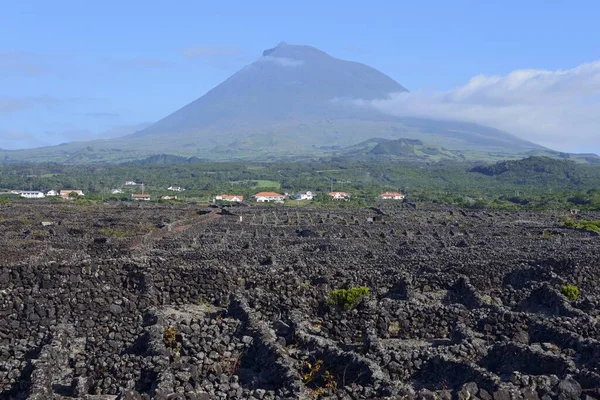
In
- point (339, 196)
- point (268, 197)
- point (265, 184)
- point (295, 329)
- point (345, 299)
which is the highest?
point (295, 329)

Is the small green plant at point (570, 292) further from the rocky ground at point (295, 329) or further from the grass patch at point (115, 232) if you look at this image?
the grass patch at point (115, 232)

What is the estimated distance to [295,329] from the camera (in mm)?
15211

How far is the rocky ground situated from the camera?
11719 mm

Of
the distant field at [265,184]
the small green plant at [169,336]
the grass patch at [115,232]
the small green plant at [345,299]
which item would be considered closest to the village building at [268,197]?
the distant field at [265,184]

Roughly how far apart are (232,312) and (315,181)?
162 meters

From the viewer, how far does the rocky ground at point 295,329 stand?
1172cm

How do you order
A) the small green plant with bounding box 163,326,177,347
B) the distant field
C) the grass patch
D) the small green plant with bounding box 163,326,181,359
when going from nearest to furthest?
the small green plant with bounding box 163,326,181,359 < the small green plant with bounding box 163,326,177,347 < the grass patch < the distant field

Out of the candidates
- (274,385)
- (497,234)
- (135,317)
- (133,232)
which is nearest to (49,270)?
(135,317)

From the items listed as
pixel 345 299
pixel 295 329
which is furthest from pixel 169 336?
pixel 345 299

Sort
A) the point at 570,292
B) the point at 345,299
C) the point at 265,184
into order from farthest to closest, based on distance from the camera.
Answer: the point at 265,184 < the point at 570,292 < the point at 345,299

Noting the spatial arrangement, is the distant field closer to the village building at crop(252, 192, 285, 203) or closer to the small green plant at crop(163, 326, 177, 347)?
the village building at crop(252, 192, 285, 203)

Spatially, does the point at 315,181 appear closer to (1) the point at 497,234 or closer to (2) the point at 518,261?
(1) the point at 497,234

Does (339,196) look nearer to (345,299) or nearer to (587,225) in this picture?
(587,225)

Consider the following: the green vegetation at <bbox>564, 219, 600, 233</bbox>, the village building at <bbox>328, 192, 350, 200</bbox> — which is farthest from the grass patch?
the village building at <bbox>328, 192, 350, 200</bbox>
